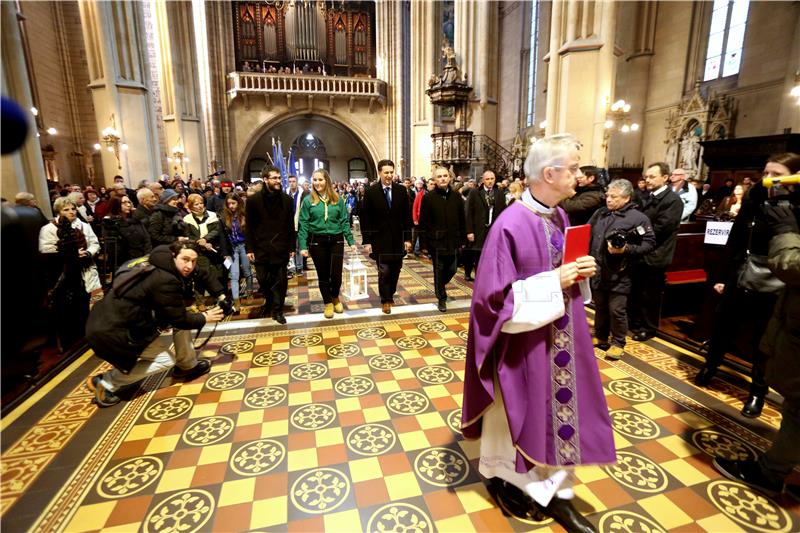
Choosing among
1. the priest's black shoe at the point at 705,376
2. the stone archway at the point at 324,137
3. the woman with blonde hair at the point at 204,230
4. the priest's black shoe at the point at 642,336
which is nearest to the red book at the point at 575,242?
the priest's black shoe at the point at 705,376

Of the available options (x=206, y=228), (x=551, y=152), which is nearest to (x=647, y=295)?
(x=551, y=152)

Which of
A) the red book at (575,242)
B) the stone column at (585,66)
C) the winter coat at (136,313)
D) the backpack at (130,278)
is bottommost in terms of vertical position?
the winter coat at (136,313)

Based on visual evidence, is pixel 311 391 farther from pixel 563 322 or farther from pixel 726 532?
pixel 726 532

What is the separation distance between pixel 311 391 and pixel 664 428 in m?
2.60

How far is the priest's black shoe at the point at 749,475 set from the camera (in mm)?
2113

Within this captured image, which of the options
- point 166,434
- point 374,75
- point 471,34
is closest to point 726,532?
point 166,434

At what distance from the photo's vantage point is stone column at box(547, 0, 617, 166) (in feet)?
22.4

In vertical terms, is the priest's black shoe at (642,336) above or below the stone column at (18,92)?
below

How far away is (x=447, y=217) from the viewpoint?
199 inches

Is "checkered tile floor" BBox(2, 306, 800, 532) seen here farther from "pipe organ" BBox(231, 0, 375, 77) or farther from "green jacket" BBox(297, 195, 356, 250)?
"pipe organ" BBox(231, 0, 375, 77)

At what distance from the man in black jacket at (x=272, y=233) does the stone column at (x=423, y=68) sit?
11.2 m

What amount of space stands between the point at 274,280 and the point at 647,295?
428 centimetres

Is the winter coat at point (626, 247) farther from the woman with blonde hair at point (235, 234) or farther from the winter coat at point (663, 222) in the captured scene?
the woman with blonde hair at point (235, 234)

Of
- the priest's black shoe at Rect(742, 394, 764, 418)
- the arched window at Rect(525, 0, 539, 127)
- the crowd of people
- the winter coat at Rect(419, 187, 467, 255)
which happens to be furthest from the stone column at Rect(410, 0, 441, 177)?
the priest's black shoe at Rect(742, 394, 764, 418)
